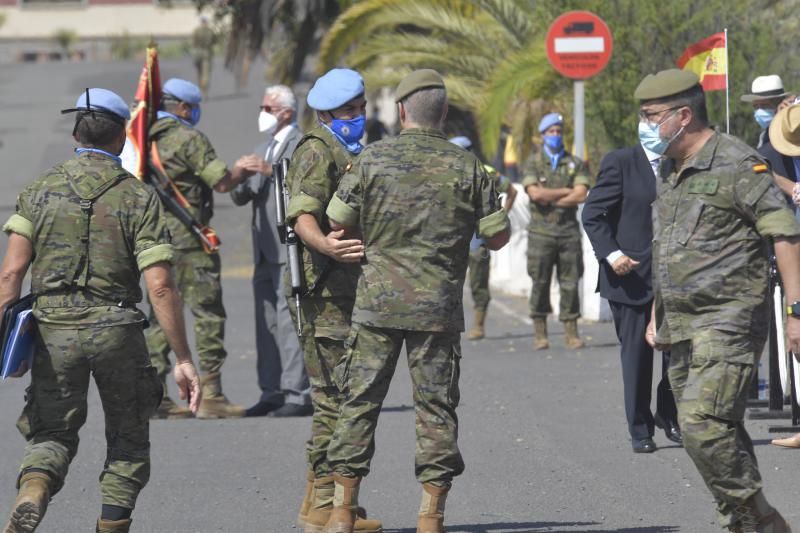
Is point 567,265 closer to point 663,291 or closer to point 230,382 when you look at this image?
point 230,382

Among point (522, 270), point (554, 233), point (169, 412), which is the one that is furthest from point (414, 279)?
point (522, 270)

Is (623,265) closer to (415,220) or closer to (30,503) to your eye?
(415,220)

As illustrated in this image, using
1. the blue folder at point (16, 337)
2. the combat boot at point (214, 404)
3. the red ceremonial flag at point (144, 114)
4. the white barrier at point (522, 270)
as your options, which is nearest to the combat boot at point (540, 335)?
the white barrier at point (522, 270)

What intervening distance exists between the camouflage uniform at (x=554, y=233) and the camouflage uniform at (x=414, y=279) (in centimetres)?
807

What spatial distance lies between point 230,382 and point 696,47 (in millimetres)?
4598

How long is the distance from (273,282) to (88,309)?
4835 millimetres

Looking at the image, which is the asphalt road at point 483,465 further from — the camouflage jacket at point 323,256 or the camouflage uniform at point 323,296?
the camouflage jacket at point 323,256

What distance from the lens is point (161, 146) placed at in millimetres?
11039

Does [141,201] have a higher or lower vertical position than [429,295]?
higher

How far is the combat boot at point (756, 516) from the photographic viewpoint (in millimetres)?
6418

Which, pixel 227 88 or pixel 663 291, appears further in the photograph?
pixel 227 88

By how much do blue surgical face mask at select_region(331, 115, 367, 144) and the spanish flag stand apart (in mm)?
5796

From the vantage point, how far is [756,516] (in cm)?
643

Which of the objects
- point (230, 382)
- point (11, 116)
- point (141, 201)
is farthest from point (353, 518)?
point (11, 116)
